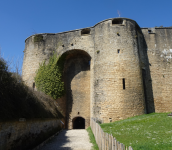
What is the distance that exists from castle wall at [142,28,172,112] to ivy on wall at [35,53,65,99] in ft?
34.1

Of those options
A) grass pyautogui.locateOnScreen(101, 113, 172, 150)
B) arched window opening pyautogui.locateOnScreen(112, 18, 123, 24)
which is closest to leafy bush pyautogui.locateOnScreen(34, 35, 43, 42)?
arched window opening pyautogui.locateOnScreen(112, 18, 123, 24)

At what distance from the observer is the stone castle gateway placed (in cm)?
1536

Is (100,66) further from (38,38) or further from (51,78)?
(38,38)

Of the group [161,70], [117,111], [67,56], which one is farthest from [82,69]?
[161,70]

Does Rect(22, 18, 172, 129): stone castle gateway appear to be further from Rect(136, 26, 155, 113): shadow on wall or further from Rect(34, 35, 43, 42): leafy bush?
Rect(34, 35, 43, 42): leafy bush

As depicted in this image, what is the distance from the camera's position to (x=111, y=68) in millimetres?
15969

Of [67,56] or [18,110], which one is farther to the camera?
[67,56]

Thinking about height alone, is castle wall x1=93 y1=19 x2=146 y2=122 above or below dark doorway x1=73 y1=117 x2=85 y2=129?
above

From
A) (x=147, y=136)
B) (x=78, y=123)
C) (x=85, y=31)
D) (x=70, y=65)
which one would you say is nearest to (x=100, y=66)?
(x=70, y=65)

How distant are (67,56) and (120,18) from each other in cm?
765

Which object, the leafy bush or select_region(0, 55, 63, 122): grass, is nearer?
select_region(0, 55, 63, 122): grass

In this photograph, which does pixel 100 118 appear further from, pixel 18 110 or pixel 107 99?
pixel 18 110

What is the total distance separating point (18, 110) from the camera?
600 cm

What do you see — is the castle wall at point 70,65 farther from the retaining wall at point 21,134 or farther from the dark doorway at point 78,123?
the retaining wall at point 21,134
